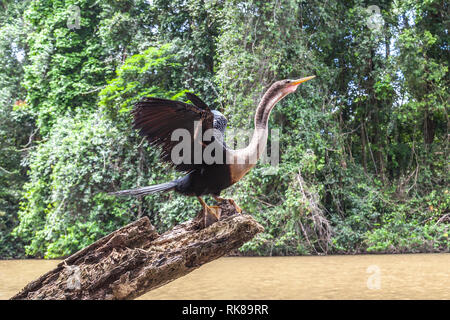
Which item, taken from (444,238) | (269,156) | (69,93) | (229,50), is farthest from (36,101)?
(444,238)

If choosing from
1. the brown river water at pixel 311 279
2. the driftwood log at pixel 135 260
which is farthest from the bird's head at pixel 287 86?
the brown river water at pixel 311 279

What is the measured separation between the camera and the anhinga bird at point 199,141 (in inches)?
95.0

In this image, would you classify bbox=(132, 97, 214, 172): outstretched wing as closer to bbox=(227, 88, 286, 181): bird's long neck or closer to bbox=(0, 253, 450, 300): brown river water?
bbox=(227, 88, 286, 181): bird's long neck

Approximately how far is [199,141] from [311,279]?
3752 mm

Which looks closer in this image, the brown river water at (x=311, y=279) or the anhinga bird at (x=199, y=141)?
Answer: the anhinga bird at (x=199, y=141)

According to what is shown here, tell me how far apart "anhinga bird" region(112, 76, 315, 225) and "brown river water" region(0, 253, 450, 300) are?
2429 mm

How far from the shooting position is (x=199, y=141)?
2523 millimetres

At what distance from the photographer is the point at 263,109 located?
2623mm

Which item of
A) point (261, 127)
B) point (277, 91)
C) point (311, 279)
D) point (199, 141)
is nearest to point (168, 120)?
point (199, 141)

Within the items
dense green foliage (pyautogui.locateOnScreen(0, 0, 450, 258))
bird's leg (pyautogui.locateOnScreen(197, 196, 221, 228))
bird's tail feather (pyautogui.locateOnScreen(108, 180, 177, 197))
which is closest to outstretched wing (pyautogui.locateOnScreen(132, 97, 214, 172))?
bird's tail feather (pyautogui.locateOnScreen(108, 180, 177, 197))

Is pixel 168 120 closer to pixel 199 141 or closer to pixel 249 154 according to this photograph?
pixel 199 141

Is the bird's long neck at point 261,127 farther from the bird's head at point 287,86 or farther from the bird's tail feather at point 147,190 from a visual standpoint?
the bird's tail feather at point 147,190

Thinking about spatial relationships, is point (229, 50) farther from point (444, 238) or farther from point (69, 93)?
point (444, 238)

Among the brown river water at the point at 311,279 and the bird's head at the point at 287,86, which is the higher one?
the bird's head at the point at 287,86
